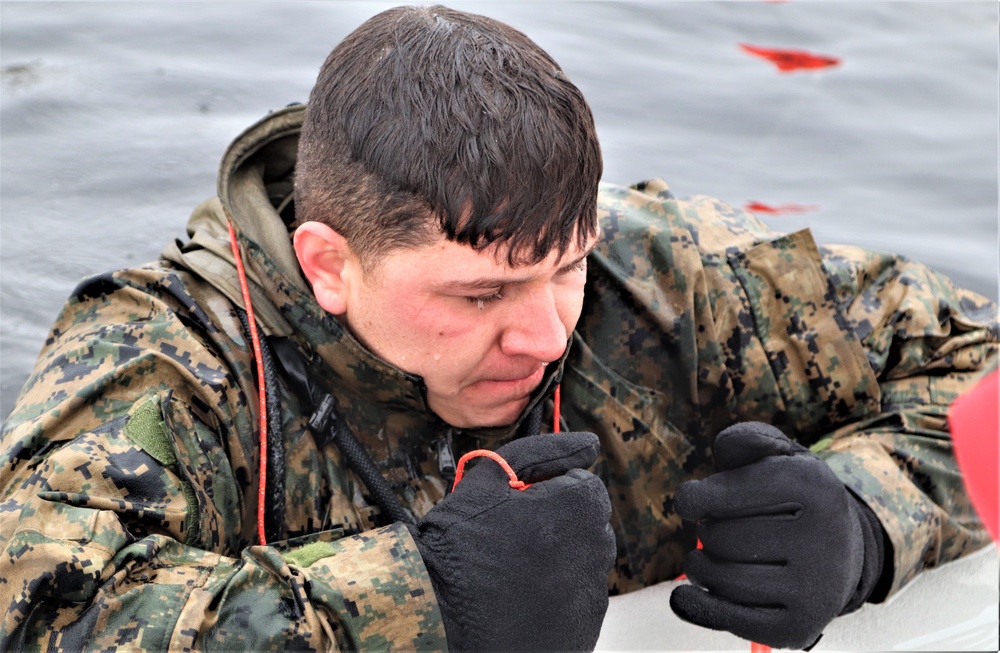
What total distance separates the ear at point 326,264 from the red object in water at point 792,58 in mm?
3032

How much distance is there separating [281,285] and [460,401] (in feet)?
1.06

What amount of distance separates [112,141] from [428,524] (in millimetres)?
2269

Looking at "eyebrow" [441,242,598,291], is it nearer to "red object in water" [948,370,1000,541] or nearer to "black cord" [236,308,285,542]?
"black cord" [236,308,285,542]

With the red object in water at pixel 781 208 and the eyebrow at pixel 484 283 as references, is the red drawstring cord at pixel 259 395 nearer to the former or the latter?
the eyebrow at pixel 484 283

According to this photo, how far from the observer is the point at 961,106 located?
13.9 feet

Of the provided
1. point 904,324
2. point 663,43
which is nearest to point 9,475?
point 904,324

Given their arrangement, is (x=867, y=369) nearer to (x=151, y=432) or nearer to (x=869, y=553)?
(x=869, y=553)

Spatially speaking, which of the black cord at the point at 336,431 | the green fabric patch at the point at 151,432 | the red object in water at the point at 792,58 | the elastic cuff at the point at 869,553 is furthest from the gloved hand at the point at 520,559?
the red object in water at the point at 792,58

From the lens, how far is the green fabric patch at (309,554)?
1562 mm

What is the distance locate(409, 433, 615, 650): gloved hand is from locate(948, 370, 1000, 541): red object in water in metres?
0.94

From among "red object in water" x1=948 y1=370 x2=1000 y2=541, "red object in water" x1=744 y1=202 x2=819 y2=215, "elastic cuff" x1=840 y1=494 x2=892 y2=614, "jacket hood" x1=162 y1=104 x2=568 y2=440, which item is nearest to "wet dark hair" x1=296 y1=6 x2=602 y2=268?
"jacket hood" x1=162 y1=104 x2=568 y2=440

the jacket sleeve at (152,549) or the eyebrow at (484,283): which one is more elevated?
the eyebrow at (484,283)

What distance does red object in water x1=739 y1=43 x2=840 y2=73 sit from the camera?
4.42 m

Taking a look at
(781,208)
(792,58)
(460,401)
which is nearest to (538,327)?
(460,401)
